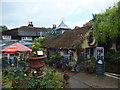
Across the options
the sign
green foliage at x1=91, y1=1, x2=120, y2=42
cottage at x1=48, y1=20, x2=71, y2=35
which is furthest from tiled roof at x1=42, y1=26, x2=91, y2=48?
the sign

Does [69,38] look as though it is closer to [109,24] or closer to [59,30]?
[59,30]

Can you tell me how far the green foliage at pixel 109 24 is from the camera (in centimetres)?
621

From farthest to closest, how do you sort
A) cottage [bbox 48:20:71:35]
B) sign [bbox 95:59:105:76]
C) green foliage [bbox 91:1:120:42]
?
cottage [bbox 48:20:71:35] → sign [bbox 95:59:105:76] → green foliage [bbox 91:1:120:42]

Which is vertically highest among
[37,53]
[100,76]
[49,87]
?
[37,53]

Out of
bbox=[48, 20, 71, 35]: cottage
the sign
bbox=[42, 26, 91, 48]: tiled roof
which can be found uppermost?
bbox=[48, 20, 71, 35]: cottage

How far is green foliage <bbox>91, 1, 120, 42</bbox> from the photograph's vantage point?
6.21 m

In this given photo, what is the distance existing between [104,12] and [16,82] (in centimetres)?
868

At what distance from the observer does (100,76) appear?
7062 mm

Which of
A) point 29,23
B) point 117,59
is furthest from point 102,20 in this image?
point 29,23

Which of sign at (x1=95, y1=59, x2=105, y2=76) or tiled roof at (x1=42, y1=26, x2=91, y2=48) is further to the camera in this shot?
tiled roof at (x1=42, y1=26, x2=91, y2=48)

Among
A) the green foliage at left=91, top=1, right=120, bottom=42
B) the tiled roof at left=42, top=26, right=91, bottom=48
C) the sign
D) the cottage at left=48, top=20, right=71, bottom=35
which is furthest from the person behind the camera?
the cottage at left=48, top=20, right=71, bottom=35

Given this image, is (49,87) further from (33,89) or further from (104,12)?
(104,12)

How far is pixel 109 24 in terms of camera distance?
690cm

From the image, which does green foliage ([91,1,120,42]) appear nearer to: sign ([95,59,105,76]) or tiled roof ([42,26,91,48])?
tiled roof ([42,26,91,48])
